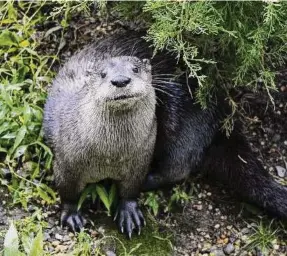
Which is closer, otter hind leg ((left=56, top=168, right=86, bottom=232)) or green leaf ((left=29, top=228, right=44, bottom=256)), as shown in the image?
green leaf ((left=29, top=228, right=44, bottom=256))

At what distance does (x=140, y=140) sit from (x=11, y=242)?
54cm

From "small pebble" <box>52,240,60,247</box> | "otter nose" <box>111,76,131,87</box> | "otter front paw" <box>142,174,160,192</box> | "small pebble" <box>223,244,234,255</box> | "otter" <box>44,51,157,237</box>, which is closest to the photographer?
"otter nose" <box>111,76,131,87</box>

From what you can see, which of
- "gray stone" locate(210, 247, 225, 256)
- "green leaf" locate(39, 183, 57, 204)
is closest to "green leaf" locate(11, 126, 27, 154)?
"green leaf" locate(39, 183, 57, 204)

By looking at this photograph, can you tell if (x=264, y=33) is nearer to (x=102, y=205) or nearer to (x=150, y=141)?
(x=150, y=141)

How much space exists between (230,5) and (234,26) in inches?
2.7

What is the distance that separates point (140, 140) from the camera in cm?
257

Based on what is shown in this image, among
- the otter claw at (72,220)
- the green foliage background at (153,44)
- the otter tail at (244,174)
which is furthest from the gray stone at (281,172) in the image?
the otter claw at (72,220)

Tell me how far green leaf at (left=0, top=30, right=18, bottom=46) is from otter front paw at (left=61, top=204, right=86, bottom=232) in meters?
0.72

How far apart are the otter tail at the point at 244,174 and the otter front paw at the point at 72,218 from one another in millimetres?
523

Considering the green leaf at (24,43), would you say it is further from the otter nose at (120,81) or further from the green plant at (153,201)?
the otter nose at (120,81)

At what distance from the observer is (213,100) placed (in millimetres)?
2869

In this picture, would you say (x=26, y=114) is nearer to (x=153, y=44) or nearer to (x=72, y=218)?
(x=72, y=218)

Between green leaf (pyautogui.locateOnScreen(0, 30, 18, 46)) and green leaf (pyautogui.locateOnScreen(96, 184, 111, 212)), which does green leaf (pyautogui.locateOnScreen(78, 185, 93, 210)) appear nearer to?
green leaf (pyautogui.locateOnScreen(96, 184, 111, 212))

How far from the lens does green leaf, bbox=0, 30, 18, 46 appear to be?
10.1 ft
